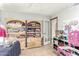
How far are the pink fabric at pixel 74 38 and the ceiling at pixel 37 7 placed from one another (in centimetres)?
42

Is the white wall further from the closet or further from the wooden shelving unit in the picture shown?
the wooden shelving unit

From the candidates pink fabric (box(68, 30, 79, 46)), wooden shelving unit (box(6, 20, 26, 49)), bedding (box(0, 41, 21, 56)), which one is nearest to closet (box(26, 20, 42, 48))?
wooden shelving unit (box(6, 20, 26, 49))

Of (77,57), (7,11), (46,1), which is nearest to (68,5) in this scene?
(46,1)

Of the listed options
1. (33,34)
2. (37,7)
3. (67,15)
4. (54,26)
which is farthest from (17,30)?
(67,15)

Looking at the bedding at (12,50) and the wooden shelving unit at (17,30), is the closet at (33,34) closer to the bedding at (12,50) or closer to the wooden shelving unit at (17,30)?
the wooden shelving unit at (17,30)

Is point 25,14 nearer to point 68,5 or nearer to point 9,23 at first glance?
point 9,23

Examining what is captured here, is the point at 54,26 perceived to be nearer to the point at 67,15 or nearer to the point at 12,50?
the point at 67,15

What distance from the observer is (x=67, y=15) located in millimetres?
1747

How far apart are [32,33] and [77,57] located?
2.62ft

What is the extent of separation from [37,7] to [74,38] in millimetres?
762

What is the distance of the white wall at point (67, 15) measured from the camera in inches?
66.9

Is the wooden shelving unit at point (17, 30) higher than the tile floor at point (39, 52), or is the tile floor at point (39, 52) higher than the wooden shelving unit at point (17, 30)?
the wooden shelving unit at point (17, 30)

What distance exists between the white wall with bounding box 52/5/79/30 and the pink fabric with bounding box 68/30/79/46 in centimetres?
19

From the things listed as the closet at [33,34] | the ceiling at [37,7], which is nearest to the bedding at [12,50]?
the closet at [33,34]
